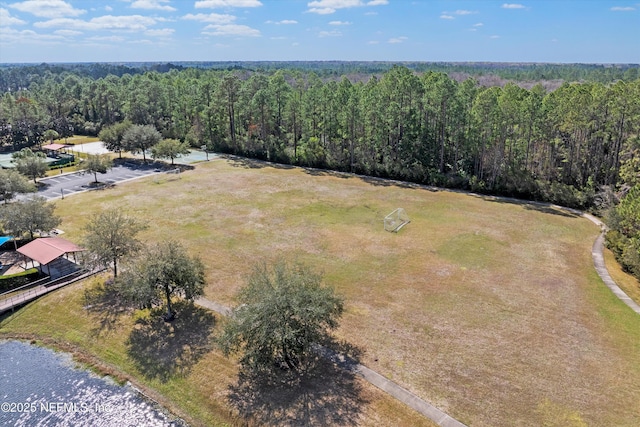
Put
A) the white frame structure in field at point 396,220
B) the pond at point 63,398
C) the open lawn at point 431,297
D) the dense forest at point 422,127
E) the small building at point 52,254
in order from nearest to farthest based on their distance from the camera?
the pond at point 63,398, the open lawn at point 431,297, the small building at point 52,254, the white frame structure in field at point 396,220, the dense forest at point 422,127

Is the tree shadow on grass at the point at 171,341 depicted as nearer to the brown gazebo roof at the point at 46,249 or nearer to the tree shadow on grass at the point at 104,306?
the tree shadow on grass at the point at 104,306

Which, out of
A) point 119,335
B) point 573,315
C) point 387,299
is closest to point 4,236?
point 119,335

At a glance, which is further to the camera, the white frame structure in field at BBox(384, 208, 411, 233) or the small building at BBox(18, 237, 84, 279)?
the white frame structure in field at BBox(384, 208, 411, 233)

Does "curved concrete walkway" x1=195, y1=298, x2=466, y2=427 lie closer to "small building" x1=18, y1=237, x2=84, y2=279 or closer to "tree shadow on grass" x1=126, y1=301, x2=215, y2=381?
"tree shadow on grass" x1=126, y1=301, x2=215, y2=381

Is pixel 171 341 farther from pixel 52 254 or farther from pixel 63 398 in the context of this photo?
pixel 52 254

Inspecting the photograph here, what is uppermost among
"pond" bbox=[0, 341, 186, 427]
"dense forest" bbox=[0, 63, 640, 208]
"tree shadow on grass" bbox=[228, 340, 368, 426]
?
"dense forest" bbox=[0, 63, 640, 208]

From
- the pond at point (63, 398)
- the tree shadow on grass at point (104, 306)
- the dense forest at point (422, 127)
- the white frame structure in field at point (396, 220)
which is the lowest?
the pond at point (63, 398)

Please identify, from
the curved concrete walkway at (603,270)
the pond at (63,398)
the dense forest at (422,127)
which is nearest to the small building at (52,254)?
the pond at (63,398)

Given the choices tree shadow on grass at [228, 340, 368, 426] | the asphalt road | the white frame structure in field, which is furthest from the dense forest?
tree shadow on grass at [228, 340, 368, 426]

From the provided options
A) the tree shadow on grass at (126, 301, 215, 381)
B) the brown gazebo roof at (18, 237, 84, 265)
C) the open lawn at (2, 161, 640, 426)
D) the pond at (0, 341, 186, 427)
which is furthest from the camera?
the brown gazebo roof at (18, 237, 84, 265)
